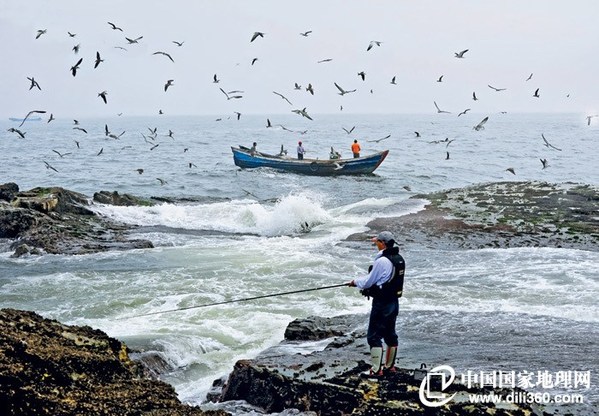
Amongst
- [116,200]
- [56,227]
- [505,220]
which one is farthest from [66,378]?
[116,200]

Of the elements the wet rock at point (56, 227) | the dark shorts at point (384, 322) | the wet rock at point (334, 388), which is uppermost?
the dark shorts at point (384, 322)

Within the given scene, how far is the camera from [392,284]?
326 inches

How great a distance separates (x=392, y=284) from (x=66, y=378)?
12.6 feet

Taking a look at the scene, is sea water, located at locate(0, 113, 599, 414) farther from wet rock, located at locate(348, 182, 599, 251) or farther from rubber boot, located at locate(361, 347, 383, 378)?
wet rock, located at locate(348, 182, 599, 251)

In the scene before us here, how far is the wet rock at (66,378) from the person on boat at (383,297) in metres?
2.18

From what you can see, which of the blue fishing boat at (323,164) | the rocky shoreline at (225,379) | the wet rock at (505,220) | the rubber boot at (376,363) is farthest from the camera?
the blue fishing boat at (323,164)

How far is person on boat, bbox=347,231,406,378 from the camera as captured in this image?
27.1 feet

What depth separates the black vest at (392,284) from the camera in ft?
27.2

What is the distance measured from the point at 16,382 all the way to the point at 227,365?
16.1 feet

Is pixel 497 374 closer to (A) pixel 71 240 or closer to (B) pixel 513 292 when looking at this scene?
(B) pixel 513 292

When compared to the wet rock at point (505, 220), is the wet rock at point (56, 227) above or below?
below

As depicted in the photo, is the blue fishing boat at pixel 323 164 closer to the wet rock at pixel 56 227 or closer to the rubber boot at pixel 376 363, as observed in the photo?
the wet rock at pixel 56 227

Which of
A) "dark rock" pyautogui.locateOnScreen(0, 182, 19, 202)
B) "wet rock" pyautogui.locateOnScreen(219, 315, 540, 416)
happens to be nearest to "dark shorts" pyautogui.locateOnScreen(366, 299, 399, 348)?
"wet rock" pyautogui.locateOnScreen(219, 315, 540, 416)

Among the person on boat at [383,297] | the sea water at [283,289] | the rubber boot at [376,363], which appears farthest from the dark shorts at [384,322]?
the sea water at [283,289]
